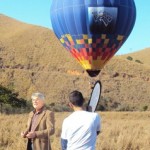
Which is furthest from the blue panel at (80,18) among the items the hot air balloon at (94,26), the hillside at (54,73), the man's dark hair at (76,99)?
the hillside at (54,73)

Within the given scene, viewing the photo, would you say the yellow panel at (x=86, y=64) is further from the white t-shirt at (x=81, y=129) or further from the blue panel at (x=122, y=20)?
the white t-shirt at (x=81, y=129)

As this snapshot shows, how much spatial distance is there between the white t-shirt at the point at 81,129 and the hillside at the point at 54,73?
56.4 m

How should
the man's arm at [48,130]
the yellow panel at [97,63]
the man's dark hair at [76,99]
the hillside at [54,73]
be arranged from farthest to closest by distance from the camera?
the hillside at [54,73] < the yellow panel at [97,63] < the man's arm at [48,130] < the man's dark hair at [76,99]

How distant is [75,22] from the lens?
17.3 m

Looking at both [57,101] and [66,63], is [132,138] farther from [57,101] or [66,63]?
[66,63]

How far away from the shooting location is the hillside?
68.7 metres

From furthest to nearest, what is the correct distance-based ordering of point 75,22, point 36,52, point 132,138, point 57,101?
point 36,52 → point 57,101 → point 75,22 → point 132,138

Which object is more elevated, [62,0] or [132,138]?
[62,0]

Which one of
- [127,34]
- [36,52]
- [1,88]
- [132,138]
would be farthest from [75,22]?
[36,52]

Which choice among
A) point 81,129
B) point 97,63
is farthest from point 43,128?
point 97,63

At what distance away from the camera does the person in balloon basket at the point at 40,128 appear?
21.1 ft

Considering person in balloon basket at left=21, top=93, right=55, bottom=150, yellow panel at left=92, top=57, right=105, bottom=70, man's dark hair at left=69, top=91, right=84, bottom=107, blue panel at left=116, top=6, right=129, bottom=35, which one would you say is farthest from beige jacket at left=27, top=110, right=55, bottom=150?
blue panel at left=116, top=6, right=129, bottom=35

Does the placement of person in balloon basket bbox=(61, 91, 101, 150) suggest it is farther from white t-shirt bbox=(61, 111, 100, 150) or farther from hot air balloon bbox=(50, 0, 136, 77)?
hot air balloon bbox=(50, 0, 136, 77)

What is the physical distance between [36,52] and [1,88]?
35.7m
